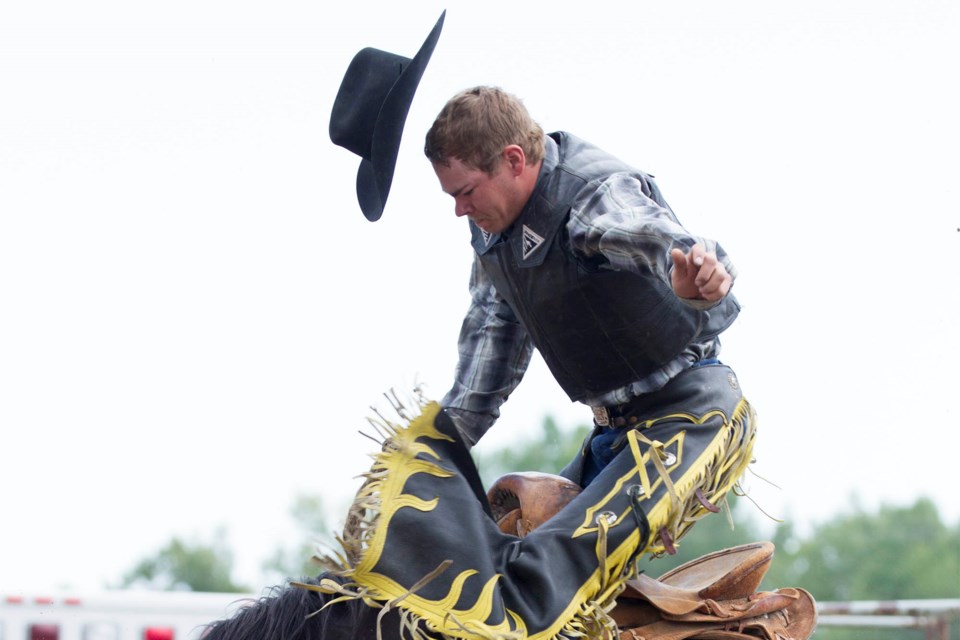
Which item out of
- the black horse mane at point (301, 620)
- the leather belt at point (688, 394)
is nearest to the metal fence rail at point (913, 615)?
the leather belt at point (688, 394)

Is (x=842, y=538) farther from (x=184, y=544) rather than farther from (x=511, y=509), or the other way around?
(x=511, y=509)

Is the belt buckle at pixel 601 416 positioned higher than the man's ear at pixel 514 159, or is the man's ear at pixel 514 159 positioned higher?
the man's ear at pixel 514 159

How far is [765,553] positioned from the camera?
3.91 meters

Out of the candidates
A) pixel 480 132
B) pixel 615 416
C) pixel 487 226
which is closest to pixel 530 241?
pixel 487 226

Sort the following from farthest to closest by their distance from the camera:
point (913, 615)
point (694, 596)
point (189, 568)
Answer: point (189, 568), point (913, 615), point (694, 596)

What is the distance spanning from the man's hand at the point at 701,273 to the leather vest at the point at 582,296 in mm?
414

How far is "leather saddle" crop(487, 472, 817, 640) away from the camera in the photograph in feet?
11.9

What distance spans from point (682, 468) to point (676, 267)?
0.71 metres

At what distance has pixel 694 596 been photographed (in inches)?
147

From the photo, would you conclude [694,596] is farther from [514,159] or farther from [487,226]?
[514,159]

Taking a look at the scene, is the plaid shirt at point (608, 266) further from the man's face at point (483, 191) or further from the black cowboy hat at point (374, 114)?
the black cowboy hat at point (374, 114)

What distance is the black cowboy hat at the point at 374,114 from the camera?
3.51 meters

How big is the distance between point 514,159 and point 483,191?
128mm

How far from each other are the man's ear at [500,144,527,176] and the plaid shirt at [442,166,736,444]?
0.19 m
